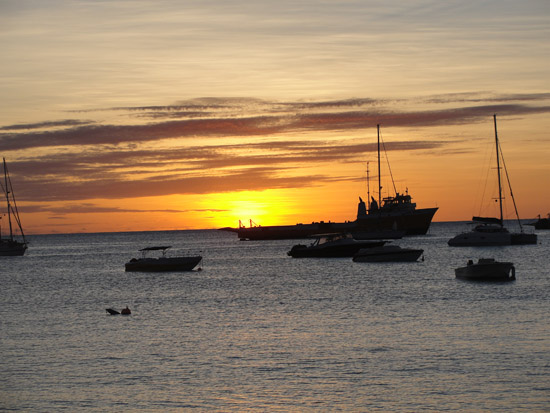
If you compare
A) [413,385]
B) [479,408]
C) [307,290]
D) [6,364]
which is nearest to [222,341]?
[6,364]

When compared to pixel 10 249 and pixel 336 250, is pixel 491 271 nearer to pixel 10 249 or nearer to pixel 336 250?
pixel 336 250

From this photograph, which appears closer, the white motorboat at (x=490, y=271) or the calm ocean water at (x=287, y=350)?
the calm ocean water at (x=287, y=350)

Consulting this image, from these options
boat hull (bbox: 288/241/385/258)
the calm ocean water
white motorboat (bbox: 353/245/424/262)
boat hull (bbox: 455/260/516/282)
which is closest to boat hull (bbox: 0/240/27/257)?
boat hull (bbox: 288/241/385/258)

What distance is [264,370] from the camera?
Result: 30.1 m

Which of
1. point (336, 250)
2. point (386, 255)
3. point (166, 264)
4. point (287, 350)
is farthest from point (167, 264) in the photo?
point (287, 350)

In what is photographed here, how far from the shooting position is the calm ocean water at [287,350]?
25656 mm

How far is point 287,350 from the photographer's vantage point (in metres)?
34.3

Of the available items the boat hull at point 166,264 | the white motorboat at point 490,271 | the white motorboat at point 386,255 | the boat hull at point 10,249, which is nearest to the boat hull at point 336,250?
the white motorboat at point 386,255

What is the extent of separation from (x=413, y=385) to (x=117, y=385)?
36.8 ft

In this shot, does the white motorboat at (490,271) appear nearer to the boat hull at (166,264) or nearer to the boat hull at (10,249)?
the boat hull at (166,264)

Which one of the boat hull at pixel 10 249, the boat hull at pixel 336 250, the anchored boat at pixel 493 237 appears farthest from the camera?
the boat hull at pixel 10 249

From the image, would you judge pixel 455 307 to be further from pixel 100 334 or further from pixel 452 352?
pixel 100 334

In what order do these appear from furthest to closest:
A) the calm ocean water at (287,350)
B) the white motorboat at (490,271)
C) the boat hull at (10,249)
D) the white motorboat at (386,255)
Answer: the boat hull at (10,249) → the white motorboat at (386,255) → the white motorboat at (490,271) → the calm ocean water at (287,350)

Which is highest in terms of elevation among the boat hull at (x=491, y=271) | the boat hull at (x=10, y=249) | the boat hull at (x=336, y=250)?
the boat hull at (x=491, y=271)
